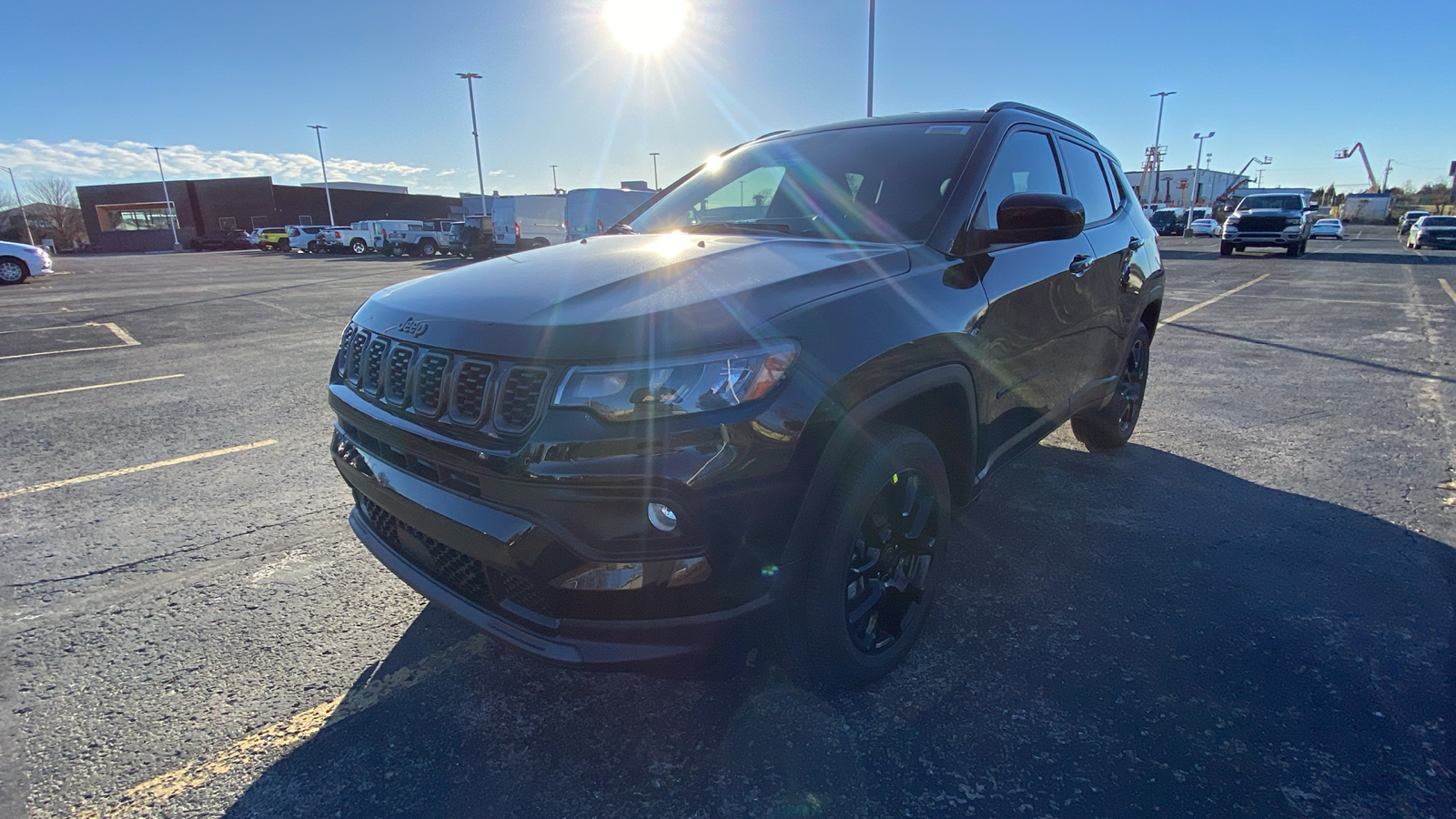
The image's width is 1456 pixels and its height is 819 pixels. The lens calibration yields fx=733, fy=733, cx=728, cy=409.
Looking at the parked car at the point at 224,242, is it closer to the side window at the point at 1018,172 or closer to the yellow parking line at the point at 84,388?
the yellow parking line at the point at 84,388

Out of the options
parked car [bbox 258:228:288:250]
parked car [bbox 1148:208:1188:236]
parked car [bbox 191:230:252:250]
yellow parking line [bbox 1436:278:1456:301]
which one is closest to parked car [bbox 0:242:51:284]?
parked car [bbox 258:228:288:250]

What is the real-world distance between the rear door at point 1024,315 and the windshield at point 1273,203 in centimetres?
2629

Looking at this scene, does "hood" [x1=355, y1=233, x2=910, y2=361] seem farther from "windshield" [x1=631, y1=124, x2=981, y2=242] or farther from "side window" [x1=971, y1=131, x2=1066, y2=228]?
"side window" [x1=971, y1=131, x2=1066, y2=228]

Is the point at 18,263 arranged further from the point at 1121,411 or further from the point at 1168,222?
the point at 1168,222

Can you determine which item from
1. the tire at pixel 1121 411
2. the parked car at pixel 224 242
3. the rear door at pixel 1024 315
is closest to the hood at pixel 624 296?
the rear door at pixel 1024 315

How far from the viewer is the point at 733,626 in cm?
184

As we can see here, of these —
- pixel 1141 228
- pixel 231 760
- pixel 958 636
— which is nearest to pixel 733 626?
pixel 958 636

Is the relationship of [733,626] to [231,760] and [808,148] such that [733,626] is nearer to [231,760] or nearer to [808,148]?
[231,760]

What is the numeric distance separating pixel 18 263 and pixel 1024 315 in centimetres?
2578

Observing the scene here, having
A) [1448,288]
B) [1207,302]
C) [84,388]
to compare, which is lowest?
[1448,288]

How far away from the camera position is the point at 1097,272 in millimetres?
3627

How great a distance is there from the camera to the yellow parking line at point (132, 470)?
163 inches

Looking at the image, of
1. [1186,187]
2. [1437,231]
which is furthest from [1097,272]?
[1186,187]

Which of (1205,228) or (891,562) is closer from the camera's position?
(891,562)
